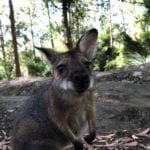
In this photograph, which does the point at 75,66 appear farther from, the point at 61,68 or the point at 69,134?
the point at 69,134

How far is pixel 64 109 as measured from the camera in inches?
175

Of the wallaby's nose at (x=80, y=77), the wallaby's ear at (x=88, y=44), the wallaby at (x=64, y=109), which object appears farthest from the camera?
the wallaby's ear at (x=88, y=44)

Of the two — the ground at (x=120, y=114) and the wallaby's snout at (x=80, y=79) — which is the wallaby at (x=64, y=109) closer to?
the wallaby's snout at (x=80, y=79)

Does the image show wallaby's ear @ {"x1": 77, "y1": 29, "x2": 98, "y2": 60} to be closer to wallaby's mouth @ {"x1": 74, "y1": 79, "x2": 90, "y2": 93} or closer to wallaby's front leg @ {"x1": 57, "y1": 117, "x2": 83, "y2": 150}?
wallaby's mouth @ {"x1": 74, "y1": 79, "x2": 90, "y2": 93}

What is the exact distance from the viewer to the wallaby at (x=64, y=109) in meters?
4.15

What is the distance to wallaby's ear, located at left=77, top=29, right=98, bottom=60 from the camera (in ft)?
14.5

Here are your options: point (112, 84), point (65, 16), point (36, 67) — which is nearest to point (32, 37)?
point (36, 67)

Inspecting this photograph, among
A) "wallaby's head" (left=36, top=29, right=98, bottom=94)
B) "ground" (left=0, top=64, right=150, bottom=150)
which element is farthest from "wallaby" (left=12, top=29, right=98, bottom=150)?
"ground" (left=0, top=64, right=150, bottom=150)

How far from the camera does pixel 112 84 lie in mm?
10281

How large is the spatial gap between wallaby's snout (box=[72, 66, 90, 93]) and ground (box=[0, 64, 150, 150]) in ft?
6.47

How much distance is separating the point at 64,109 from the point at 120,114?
3287mm

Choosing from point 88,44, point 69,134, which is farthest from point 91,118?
point 88,44

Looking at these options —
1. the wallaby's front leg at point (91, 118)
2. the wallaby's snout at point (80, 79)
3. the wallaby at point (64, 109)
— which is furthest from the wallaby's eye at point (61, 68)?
the wallaby's front leg at point (91, 118)

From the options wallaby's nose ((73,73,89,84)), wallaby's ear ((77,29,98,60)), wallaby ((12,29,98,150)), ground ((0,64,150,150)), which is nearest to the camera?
wallaby's nose ((73,73,89,84))
